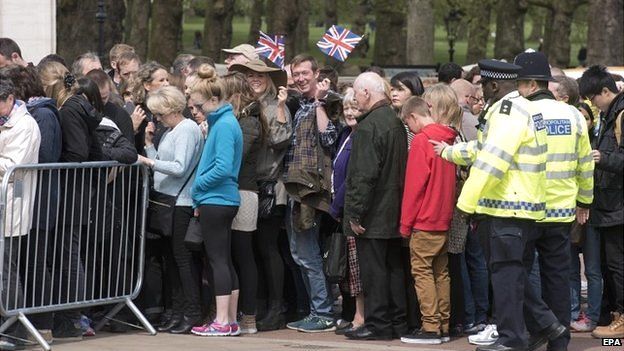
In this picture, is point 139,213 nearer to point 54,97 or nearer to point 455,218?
point 54,97

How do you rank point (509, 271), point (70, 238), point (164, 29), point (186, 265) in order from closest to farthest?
point (509, 271) < point (70, 238) < point (186, 265) < point (164, 29)

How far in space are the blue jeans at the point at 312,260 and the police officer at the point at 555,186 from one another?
2.00 meters

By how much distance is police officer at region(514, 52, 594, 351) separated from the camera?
951 cm

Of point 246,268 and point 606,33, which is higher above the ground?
point 606,33

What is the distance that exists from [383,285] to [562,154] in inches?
72.7

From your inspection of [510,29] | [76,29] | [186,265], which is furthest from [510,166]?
[510,29]

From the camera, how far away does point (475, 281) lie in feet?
36.4

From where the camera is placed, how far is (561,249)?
9.82 metres

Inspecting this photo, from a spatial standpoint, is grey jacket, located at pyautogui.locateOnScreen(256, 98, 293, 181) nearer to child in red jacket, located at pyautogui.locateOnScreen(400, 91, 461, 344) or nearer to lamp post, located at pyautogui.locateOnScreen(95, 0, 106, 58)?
child in red jacket, located at pyautogui.locateOnScreen(400, 91, 461, 344)

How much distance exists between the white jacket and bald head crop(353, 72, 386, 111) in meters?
2.50

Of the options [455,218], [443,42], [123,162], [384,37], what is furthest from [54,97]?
[443,42]

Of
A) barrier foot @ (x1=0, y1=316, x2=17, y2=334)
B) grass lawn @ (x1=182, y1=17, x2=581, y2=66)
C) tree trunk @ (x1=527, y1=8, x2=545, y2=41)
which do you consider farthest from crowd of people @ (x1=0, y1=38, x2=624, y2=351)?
grass lawn @ (x1=182, y1=17, x2=581, y2=66)

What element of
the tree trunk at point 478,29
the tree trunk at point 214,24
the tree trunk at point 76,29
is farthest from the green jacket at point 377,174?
the tree trunk at point 478,29

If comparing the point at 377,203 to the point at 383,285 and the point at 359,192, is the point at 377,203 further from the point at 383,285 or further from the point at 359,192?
the point at 383,285
